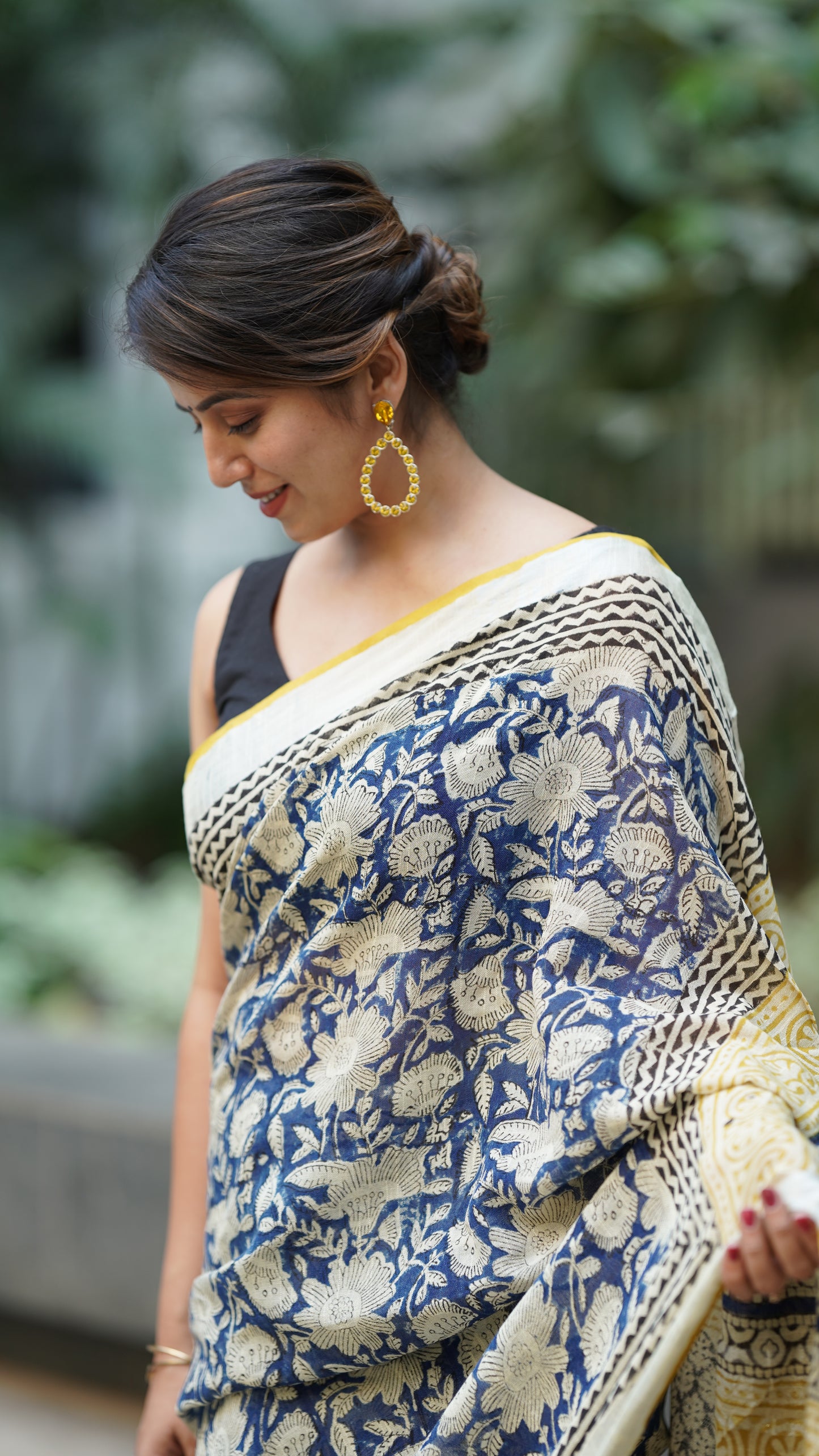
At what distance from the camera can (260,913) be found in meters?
1.25

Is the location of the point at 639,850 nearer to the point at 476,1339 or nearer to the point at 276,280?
the point at 476,1339

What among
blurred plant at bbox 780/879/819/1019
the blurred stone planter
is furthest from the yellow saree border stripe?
blurred plant at bbox 780/879/819/1019

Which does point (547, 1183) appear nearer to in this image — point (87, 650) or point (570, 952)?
point (570, 952)

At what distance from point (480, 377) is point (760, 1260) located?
2.75 m

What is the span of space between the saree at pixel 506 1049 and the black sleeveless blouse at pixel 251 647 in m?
0.06

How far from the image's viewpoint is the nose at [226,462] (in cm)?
117

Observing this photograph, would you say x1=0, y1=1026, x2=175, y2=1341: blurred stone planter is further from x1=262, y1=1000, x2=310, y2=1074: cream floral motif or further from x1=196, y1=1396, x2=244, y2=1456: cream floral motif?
x1=262, y1=1000, x2=310, y2=1074: cream floral motif

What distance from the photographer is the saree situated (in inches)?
38.4

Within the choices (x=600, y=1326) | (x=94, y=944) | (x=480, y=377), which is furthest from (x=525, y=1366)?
(x=94, y=944)

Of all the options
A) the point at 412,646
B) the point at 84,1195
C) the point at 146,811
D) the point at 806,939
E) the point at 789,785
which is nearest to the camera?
the point at 412,646

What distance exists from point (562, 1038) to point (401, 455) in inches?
21.4

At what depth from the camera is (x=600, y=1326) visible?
3.22 ft

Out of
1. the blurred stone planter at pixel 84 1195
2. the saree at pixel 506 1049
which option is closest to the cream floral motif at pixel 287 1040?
the saree at pixel 506 1049

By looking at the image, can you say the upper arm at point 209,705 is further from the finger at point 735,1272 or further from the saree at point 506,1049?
the finger at point 735,1272
